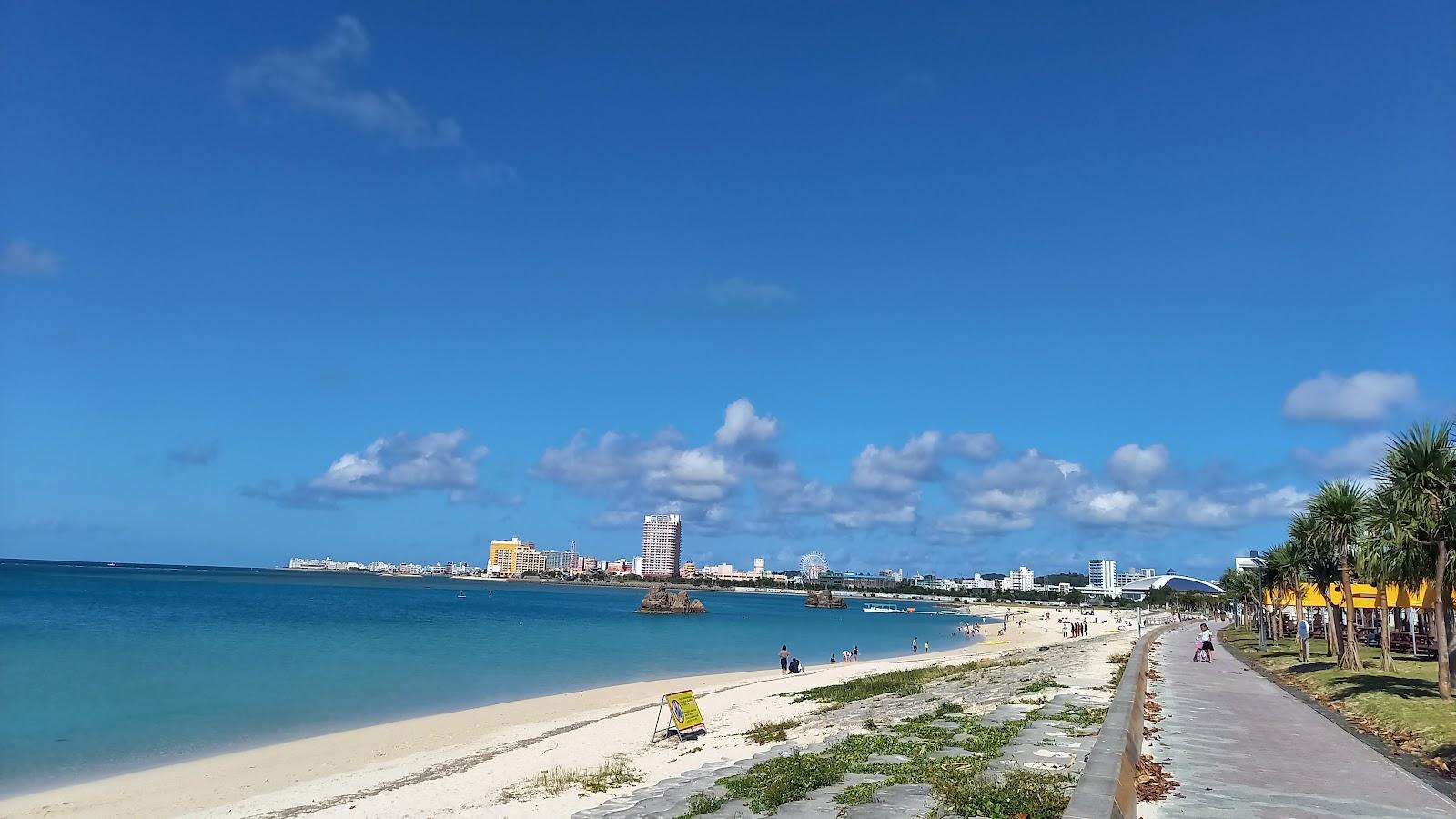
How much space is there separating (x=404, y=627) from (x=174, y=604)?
43186mm

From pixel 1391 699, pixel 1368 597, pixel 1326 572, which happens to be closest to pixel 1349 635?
pixel 1391 699

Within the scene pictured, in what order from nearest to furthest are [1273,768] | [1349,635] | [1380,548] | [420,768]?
[1273,768], [420,768], [1380,548], [1349,635]

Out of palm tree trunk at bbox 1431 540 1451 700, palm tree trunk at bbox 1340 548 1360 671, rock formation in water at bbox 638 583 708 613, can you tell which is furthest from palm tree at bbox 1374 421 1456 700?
rock formation in water at bbox 638 583 708 613

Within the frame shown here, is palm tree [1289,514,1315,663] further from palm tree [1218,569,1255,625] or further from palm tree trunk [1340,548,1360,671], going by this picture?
palm tree [1218,569,1255,625]

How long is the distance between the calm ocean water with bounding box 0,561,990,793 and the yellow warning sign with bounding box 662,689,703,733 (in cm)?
1297

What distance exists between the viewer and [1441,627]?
55.7ft

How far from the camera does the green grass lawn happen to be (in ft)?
40.7

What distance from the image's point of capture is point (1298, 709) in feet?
55.6

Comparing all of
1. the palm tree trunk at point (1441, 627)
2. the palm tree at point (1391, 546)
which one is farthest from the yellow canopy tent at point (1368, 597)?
the palm tree trunk at point (1441, 627)

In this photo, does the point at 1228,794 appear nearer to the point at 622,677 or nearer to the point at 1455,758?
the point at 1455,758

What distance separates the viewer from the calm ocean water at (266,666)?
81.9 ft

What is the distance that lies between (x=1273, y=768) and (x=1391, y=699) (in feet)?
28.5

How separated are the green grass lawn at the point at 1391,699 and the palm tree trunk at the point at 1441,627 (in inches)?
12.3

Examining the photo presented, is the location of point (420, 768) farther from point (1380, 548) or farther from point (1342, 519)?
point (1342, 519)
